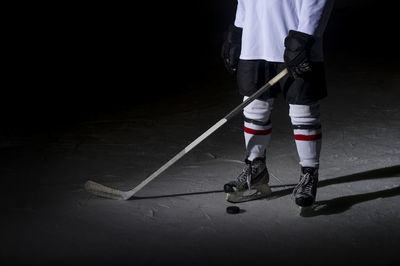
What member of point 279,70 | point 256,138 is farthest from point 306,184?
point 279,70

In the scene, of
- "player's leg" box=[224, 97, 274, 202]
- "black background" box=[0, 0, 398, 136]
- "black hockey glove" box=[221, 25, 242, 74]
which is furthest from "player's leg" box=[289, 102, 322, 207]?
"black background" box=[0, 0, 398, 136]

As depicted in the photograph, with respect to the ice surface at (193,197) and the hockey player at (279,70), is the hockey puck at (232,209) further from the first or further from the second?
the hockey player at (279,70)

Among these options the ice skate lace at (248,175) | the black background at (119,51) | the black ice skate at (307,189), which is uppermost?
the black ice skate at (307,189)

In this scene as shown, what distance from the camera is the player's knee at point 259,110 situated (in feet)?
11.7

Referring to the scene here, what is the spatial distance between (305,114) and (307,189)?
38 cm

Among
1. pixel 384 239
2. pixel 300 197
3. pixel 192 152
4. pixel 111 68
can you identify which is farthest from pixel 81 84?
pixel 384 239

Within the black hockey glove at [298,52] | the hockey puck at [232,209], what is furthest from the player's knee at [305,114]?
the hockey puck at [232,209]

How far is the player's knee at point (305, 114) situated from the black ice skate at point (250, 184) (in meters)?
0.38

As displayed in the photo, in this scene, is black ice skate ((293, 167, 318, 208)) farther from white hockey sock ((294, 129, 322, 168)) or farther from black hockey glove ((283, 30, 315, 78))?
black hockey glove ((283, 30, 315, 78))

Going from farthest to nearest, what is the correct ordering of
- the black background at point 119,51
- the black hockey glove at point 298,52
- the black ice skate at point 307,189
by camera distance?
the black background at point 119,51
the black ice skate at point 307,189
the black hockey glove at point 298,52

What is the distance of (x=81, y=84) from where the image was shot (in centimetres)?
664

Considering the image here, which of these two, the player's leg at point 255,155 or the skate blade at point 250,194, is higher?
the player's leg at point 255,155

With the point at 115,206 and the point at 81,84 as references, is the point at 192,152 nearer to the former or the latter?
the point at 115,206

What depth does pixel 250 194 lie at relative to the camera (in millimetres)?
3730
